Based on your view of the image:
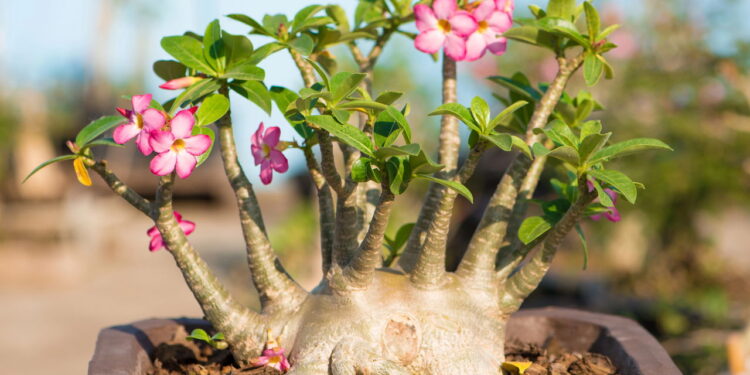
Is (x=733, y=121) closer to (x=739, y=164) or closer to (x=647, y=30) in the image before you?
(x=739, y=164)

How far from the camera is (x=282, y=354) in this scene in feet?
3.98

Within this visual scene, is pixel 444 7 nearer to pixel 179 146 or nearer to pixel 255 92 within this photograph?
pixel 255 92

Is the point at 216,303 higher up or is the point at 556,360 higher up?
the point at 216,303

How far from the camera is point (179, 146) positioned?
3.39 feet

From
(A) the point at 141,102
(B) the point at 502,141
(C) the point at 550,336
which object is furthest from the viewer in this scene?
(C) the point at 550,336

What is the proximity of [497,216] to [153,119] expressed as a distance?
0.58m

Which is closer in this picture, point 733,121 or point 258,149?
point 258,149

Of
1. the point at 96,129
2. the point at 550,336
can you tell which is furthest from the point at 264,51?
the point at 550,336

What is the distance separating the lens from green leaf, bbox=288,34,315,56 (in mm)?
1065

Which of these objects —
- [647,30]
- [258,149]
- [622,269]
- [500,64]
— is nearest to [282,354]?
[258,149]

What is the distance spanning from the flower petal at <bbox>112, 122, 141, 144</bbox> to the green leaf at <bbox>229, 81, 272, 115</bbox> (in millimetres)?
170

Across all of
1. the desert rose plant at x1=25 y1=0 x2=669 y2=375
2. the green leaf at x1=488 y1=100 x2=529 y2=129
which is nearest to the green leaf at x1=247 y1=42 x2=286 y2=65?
the desert rose plant at x1=25 y1=0 x2=669 y2=375

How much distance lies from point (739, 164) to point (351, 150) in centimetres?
298

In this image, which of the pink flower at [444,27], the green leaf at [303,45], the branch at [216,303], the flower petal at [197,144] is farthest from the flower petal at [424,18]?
the branch at [216,303]
